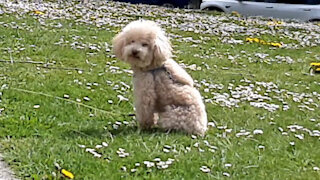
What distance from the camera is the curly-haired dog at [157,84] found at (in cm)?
594

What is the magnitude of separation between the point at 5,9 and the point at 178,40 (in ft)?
17.3

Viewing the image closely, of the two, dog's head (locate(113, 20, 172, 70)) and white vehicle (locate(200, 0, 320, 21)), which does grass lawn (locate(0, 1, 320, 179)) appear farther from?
white vehicle (locate(200, 0, 320, 21))

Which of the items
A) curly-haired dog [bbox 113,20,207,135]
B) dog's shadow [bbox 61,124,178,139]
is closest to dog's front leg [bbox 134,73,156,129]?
curly-haired dog [bbox 113,20,207,135]

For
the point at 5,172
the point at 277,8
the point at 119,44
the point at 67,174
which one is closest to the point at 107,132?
the point at 119,44

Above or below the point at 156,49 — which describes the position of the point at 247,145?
below

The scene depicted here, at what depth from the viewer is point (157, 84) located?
605cm

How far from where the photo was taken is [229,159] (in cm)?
534

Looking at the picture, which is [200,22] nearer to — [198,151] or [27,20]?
[27,20]

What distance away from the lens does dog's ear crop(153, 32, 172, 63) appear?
589 centimetres

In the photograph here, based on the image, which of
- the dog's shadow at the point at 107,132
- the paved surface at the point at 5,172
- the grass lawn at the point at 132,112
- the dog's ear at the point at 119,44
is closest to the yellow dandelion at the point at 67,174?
the grass lawn at the point at 132,112

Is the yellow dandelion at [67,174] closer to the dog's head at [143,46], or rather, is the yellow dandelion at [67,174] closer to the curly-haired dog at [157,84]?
the curly-haired dog at [157,84]

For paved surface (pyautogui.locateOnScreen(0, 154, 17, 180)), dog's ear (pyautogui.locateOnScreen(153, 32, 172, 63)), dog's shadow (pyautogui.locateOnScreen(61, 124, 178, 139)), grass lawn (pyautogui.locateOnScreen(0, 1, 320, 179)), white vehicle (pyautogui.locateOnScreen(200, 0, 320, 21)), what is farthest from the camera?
white vehicle (pyautogui.locateOnScreen(200, 0, 320, 21))

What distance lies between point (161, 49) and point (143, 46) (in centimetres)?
19

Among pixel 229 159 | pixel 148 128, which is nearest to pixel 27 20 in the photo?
pixel 148 128
